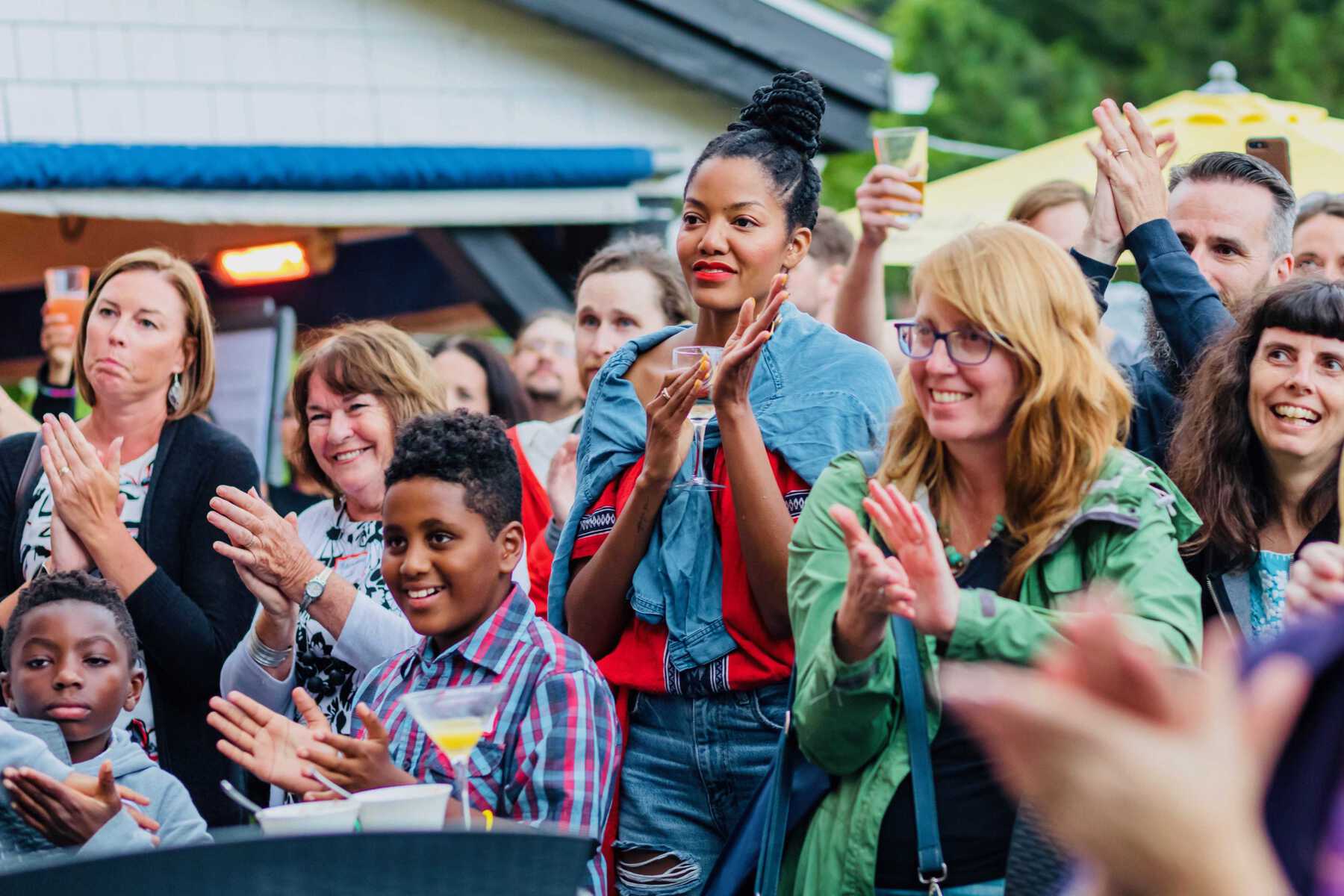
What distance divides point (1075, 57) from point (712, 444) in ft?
75.0

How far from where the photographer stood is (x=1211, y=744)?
4.15ft

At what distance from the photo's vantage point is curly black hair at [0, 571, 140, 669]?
3918mm

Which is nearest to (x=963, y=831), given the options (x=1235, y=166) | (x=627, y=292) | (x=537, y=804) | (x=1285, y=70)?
(x=537, y=804)

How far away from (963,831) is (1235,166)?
213 cm

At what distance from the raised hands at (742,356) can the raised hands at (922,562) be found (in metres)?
0.65

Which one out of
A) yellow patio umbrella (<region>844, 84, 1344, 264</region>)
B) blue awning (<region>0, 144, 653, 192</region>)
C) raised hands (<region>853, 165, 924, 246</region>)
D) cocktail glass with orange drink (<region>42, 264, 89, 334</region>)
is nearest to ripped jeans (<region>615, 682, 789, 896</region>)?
raised hands (<region>853, 165, 924, 246</region>)

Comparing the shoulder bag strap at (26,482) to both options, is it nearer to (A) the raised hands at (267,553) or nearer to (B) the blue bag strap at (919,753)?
(A) the raised hands at (267,553)

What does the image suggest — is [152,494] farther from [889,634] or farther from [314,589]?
[889,634]

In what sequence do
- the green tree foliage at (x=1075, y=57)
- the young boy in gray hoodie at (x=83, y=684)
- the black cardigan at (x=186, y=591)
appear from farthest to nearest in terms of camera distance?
the green tree foliage at (x=1075, y=57)
the black cardigan at (x=186, y=591)
the young boy in gray hoodie at (x=83, y=684)

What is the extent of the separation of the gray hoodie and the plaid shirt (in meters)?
0.55

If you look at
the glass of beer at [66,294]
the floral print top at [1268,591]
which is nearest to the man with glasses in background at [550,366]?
the glass of beer at [66,294]

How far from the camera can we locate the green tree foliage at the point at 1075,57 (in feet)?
73.0

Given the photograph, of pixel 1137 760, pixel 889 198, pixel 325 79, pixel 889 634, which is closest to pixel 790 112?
pixel 889 198

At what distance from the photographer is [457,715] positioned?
269cm
